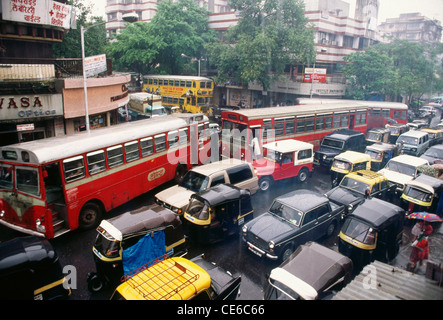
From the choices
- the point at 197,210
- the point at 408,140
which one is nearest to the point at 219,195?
the point at 197,210

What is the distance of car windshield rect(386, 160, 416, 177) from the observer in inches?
600

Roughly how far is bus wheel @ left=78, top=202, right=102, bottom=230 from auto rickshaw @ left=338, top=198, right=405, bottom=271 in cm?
842

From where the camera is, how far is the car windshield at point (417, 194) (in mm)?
12359

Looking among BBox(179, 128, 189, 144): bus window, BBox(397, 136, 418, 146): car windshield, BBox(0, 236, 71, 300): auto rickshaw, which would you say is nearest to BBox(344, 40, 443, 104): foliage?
BBox(397, 136, 418, 146): car windshield

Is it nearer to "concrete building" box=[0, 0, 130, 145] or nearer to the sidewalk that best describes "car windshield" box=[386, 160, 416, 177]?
the sidewalk

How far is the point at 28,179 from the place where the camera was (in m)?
9.30

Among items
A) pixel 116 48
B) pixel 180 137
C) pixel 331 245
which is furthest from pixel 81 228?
pixel 116 48

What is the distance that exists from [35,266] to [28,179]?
344 centimetres

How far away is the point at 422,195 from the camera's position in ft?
41.0

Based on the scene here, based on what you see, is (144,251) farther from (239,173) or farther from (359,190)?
(359,190)

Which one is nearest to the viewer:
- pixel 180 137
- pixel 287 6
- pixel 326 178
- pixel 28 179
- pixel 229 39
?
pixel 28 179

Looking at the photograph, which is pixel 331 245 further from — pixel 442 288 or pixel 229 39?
pixel 229 39

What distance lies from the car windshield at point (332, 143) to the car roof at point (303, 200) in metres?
8.60

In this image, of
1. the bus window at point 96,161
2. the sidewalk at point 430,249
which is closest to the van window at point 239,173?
the bus window at point 96,161
